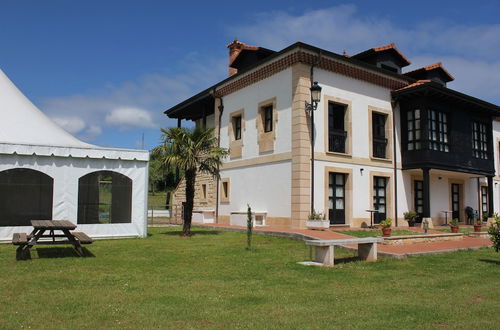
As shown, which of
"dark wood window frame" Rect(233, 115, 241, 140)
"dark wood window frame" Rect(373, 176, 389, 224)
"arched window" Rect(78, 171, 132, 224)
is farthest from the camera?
"dark wood window frame" Rect(233, 115, 241, 140)

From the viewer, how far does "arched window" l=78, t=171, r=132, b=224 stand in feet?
42.0

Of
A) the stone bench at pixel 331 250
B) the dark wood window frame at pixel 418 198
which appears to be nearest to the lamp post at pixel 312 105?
the stone bench at pixel 331 250

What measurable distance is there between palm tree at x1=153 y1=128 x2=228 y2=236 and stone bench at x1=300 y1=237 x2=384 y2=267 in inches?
238

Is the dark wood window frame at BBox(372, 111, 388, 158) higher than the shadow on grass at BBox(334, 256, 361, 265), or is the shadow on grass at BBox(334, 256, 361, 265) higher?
the dark wood window frame at BBox(372, 111, 388, 158)

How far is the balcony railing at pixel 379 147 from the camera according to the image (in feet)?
59.9

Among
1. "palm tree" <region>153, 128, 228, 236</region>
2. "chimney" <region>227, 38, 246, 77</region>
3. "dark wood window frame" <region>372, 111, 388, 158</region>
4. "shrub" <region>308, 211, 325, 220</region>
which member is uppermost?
"chimney" <region>227, 38, 246, 77</region>

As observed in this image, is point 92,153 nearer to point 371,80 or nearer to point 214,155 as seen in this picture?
point 214,155

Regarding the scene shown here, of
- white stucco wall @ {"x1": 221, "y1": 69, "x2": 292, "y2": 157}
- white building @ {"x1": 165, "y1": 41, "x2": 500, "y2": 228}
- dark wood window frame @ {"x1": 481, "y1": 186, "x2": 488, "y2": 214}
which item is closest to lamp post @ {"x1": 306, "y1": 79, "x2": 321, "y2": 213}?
white building @ {"x1": 165, "y1": 41, "x2": 500, "y2": 228}

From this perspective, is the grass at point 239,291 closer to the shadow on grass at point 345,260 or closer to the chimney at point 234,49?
the shadow on grass at point 345,260

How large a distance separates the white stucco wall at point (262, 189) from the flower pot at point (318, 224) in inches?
41.2

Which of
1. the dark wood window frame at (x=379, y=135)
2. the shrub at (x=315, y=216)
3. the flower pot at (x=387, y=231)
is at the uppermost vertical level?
the dark wood window frame at (x=379, y=135)

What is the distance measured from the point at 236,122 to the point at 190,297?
1488 centimetres

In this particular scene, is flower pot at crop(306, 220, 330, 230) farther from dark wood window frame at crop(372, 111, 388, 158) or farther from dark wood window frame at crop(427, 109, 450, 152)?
dark wood window frame at crop(427, 109, 450, 152)

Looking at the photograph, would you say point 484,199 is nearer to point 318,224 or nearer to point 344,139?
point 344,139
